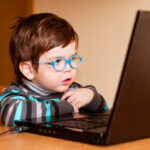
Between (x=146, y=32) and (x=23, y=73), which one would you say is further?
(x=23, y=73)

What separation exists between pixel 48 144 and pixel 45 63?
613 millimetres

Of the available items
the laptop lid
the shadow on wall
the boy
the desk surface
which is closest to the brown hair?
the boy

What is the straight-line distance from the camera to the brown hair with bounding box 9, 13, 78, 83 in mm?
1236

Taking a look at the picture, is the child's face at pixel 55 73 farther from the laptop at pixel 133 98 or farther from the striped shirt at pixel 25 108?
the laptop at pixel 133 98

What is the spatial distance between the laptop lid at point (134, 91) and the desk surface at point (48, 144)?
0.04 m

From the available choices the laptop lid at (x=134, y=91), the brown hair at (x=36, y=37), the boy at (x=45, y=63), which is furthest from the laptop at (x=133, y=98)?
the brown hair at (x=36, y=37)

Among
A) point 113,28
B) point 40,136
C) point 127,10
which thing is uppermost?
point 127,10

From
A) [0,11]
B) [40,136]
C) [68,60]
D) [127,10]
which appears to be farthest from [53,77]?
[0,11]

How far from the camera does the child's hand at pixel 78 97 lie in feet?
4.07

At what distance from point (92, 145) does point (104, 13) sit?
4.81 ft

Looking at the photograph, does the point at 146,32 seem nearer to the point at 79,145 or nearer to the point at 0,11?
the point at 79,145

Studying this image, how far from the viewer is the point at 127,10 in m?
1.87

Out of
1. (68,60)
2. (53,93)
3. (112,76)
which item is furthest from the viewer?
(112,76)

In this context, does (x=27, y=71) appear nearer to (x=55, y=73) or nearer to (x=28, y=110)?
(x=55, y=73)
